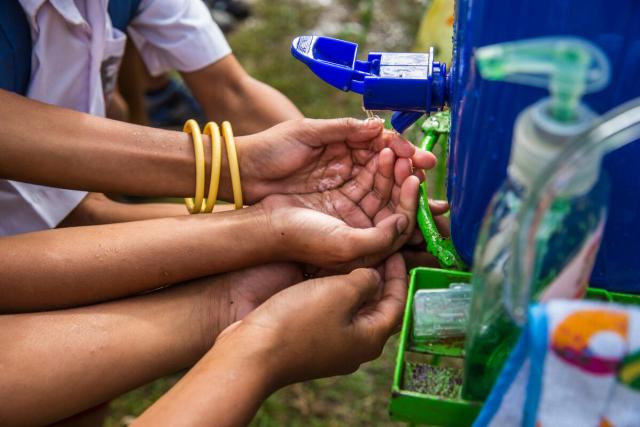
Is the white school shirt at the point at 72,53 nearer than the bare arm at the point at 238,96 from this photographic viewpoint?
Yes

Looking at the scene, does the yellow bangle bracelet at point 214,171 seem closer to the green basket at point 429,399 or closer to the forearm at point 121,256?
the forearm at point 121,256

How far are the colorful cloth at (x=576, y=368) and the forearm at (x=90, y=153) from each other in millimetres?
645

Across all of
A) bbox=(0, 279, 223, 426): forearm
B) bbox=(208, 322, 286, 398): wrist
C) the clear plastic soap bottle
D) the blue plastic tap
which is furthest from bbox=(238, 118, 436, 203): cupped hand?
the clear plastic soap bottle

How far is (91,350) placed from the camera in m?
0.86

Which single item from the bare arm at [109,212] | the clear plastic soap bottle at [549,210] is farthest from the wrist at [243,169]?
the clear plastic soap bottle at [549,210]

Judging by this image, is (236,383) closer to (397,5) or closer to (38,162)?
(38,162)

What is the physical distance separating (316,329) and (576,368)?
362 mm

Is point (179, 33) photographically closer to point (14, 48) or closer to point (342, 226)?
point (14, 48)

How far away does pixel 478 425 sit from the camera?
576mm

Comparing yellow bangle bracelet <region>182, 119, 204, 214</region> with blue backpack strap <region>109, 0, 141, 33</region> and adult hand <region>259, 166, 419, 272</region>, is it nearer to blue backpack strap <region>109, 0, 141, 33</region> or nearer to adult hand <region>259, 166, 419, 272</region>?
adult hand <region>259, 166, 419, 272</region>

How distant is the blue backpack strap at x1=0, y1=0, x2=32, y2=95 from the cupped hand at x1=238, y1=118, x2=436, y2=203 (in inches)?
14.5

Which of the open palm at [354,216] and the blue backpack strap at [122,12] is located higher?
the blue backpack strap at [122,12]

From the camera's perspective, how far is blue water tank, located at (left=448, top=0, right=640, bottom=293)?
2.01 ft

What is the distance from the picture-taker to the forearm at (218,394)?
719 mm
